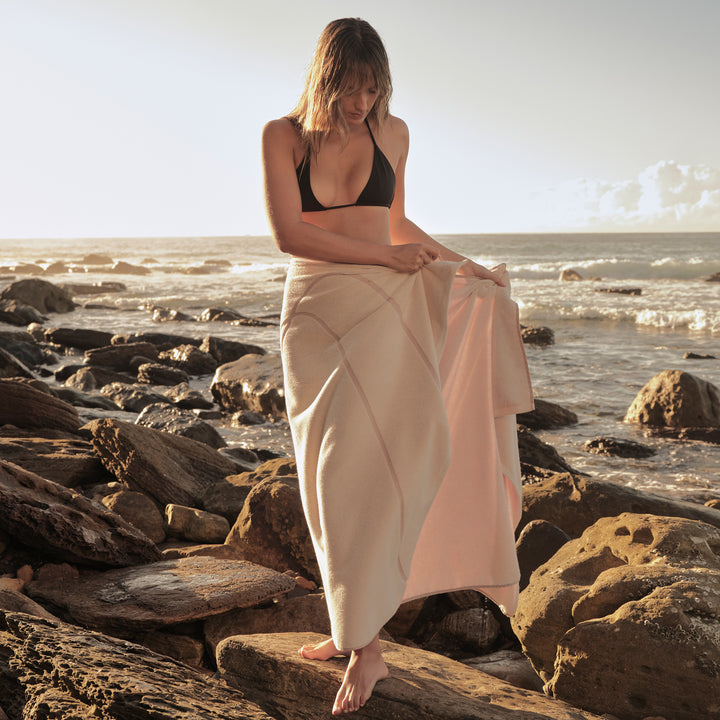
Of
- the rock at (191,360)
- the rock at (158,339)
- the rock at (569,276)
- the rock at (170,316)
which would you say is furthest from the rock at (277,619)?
the rock at (569,276)

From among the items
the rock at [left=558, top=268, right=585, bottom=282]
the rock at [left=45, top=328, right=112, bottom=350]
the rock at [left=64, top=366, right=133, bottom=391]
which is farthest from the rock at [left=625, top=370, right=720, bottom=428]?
the rock at [left=558, top=268, right=585, bottom=282]

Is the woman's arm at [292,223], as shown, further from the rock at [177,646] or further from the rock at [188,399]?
the rock at [188,399]

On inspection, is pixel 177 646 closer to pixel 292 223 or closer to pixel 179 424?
pixel 292 223

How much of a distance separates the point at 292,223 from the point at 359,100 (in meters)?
0.48

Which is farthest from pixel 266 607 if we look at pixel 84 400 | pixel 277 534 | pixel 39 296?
pixel 39 296

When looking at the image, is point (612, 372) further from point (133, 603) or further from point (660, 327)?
point (133, 603)

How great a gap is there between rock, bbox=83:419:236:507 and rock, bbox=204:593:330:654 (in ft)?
5.20

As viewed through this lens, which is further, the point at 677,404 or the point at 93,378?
the point at 93,378

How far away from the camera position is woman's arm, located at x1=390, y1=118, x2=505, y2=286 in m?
2.87

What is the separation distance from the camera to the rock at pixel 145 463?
15.7 feet

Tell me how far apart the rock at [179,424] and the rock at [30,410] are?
952 mm

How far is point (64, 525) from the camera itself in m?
3.33

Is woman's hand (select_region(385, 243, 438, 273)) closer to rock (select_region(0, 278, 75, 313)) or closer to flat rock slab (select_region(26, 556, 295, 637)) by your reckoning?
flat rock slab (select_region(26, 556, 295, 637))

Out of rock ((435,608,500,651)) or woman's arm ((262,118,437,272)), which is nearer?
woman's arm ((262,118,437,272))
